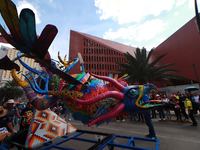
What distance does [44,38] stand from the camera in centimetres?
159

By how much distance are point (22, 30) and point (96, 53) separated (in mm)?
22713

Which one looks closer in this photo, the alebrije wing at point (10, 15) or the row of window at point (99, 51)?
the alebrije wing at point (10, 15)

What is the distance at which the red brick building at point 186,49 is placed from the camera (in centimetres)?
1409

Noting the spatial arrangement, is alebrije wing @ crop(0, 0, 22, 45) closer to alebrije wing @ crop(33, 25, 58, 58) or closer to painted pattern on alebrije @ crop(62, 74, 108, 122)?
alebrije wing @ crop(33, 25, 58, 58)

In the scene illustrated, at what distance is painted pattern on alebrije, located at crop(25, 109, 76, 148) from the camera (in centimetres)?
170

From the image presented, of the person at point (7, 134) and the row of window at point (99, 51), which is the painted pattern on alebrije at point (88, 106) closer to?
the person at point (7, 134)

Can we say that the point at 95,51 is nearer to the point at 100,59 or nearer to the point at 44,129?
the point at 100,59

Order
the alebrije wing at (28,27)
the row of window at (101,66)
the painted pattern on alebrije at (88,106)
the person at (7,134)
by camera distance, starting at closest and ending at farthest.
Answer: the alebrije wing at (28,27) < the person at (7,134) < the painted pattern on alebrije at (88,106) < the row of window at (101,66)

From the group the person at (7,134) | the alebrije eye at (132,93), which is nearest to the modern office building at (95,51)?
the person at (7,134)

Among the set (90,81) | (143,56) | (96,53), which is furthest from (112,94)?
(96,53)

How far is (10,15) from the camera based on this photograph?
4.61ft

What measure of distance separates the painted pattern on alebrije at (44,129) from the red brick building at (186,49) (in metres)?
17.2

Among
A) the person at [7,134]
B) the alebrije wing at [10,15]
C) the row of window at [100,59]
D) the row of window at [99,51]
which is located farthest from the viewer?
the row of window at [99,51]

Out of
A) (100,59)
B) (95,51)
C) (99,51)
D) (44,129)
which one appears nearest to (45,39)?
(44,129)
